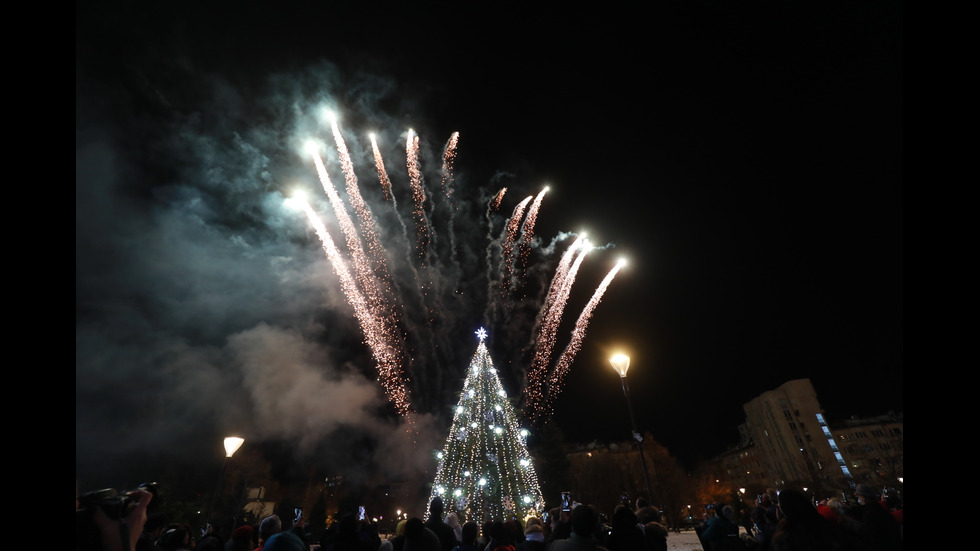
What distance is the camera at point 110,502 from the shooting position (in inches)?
98.2

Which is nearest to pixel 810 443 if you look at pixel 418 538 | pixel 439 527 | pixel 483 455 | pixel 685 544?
pixel 685 544

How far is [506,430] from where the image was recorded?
25.4 m

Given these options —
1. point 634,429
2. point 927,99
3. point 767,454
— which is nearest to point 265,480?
point 634,429

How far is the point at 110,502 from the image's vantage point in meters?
2.56

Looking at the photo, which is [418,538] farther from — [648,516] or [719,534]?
[719,534]

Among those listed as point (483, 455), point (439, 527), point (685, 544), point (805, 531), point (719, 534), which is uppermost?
point (805, 531)

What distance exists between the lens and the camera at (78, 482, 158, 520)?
2494 mm

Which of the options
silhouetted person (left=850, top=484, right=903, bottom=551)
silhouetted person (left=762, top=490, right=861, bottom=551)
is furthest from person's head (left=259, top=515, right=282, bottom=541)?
silhouetted person (left=850, top=484, right=903, bottom=551)

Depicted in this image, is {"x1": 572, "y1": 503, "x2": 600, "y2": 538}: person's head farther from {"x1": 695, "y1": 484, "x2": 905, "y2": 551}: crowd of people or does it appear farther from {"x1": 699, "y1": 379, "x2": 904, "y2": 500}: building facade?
{"x1": 699, "y1": 379, "x2": 904, "y2": 500}: building facade

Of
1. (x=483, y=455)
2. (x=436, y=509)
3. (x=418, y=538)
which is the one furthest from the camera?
(x=483, y=455)

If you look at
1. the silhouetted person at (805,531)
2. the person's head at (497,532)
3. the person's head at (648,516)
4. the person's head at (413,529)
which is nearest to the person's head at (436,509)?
the person's head at (413,529)

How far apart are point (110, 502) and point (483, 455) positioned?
2485 cm

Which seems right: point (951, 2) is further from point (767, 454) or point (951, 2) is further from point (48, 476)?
point (767, 454)

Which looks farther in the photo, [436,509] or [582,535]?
[436,509]
